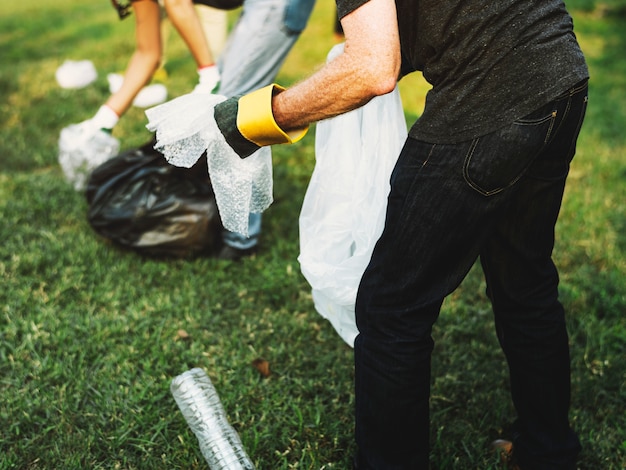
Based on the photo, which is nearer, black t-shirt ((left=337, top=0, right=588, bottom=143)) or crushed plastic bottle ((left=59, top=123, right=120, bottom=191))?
black t-shirt ((left=337, top=0, right=588, bottom=143))

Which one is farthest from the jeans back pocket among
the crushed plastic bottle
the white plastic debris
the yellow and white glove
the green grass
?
the white plastic debris

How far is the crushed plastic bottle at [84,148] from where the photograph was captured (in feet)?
10.6

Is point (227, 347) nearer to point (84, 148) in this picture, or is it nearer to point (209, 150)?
point (209, 150)

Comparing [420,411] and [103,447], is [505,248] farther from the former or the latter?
[103,447]

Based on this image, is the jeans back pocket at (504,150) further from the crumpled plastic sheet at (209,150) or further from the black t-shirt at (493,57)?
the crumpled plastic sheet at (209,150)

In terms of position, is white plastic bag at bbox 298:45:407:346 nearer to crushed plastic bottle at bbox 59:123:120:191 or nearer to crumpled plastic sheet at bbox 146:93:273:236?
crumpled plastic sheet at bbox 146:93:273:236

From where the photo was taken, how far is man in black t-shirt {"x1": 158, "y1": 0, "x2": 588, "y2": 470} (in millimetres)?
1512

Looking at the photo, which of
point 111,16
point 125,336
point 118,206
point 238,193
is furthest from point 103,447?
point 111,16

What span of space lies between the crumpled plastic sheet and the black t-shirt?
0.57 meters

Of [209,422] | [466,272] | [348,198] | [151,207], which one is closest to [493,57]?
[466,272]

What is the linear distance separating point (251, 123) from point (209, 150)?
0.24 metres

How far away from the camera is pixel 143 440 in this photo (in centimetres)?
213

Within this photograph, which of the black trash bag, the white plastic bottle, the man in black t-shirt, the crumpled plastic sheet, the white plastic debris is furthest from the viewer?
the white plastic debris

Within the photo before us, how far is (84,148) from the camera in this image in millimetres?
3246
